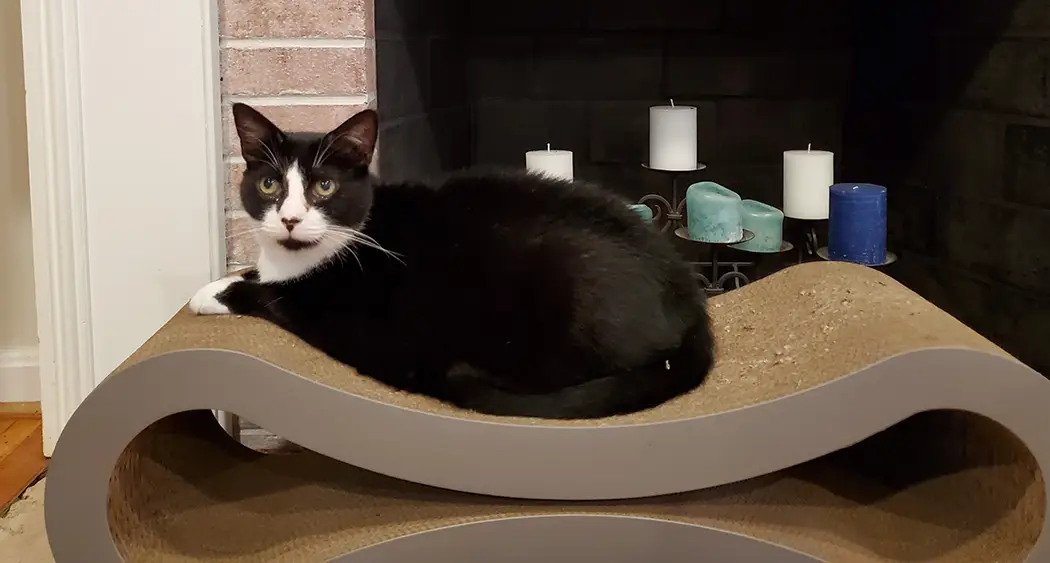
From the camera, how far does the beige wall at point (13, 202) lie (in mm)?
1729

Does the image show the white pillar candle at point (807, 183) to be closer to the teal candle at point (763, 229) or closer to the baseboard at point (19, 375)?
the teal candle at point (763, 229)

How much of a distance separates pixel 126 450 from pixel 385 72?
28.9 inches

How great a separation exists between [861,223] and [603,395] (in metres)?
0.72

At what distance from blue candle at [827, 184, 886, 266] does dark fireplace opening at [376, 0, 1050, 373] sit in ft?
0.59

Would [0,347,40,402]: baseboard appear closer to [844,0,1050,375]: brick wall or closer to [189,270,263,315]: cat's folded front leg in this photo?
[189,270,263,315]: cat's folded front leg

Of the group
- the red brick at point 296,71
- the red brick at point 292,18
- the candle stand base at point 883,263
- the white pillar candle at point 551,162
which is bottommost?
the candle stand base at point 883,263

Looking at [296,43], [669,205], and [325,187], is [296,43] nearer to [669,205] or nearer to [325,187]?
[325,187]

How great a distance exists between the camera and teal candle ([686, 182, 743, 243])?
5.14 feet

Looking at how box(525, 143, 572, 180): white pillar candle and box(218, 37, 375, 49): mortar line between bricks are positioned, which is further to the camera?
box(525, 143, 572, 180): white pillar candle

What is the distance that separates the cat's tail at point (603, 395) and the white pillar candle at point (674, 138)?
66 cm

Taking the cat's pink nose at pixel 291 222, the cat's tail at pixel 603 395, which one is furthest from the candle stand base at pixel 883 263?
the cat's pink nose at pixel 291 222

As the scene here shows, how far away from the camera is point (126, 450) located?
0.97 m

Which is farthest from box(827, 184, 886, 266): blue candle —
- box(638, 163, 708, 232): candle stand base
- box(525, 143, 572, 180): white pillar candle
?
box(525, 143, 572, 180): white pillar candle

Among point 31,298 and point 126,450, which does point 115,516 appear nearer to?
point 126,450
